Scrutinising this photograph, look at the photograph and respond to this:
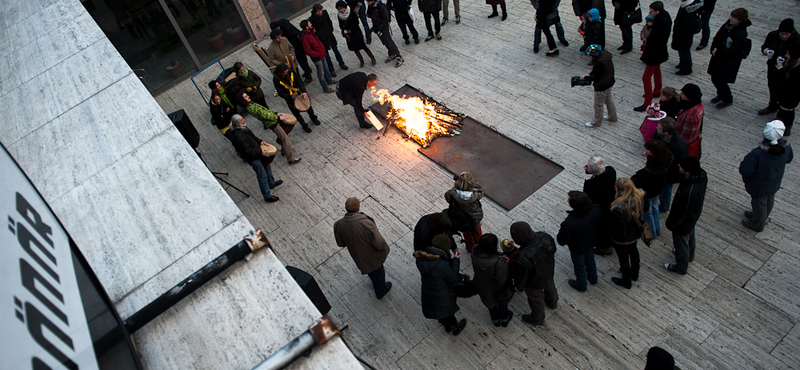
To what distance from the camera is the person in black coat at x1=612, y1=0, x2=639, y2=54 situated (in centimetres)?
945

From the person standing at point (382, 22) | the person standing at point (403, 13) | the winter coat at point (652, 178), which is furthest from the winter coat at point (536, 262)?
the person standing at point (403, 13)

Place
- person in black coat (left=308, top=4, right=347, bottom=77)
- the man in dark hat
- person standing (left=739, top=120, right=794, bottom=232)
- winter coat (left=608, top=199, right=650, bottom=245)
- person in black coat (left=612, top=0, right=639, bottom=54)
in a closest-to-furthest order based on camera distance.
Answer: winter coat (left=608, top=199, right=650, bottom=245) < person standing (left=739, top=120, right=794, bottom=232) < the man in dark hat < person in black coat (left=612, top=0, right=639, bottom=54) < person in black coat (left=308, top=4, right=347, bottom=77)

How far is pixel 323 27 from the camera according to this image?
35.2 ft

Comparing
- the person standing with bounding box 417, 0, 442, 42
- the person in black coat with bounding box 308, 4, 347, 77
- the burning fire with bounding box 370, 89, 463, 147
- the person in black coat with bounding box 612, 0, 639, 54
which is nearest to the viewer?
the burning fire with bounding box 370, 89, 463, 147

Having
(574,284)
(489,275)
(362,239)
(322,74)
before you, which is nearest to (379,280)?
(362,239)

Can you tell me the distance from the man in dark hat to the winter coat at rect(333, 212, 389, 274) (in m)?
6.57

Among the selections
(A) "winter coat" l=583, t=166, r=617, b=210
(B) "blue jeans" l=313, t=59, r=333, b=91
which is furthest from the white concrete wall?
(B) "blue jeans" l=313, t=59, r=333, b=91

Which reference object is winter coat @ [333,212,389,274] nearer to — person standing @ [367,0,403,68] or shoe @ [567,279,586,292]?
shoe @ [567,279,586,292]

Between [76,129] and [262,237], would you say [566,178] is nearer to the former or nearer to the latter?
[262,237]

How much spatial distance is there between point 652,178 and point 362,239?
371cm

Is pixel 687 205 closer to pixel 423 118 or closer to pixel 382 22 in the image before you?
pixel 423 118

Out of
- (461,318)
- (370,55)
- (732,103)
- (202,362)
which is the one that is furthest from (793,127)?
(202,362)

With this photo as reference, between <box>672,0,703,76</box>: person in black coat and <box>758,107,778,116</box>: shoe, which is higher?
<box>672,0,703,76</box>: person in black coat

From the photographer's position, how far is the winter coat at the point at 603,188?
226 inches
